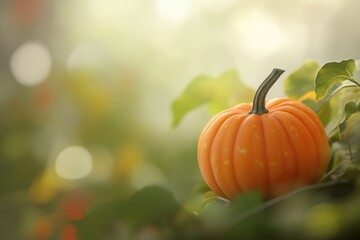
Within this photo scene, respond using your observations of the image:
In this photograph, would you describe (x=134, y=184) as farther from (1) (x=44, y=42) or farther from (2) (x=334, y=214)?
(1) (x=44, y=42)

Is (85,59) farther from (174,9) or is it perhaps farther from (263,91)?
(174,9)

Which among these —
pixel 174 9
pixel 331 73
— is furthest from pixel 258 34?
pixel 331 73

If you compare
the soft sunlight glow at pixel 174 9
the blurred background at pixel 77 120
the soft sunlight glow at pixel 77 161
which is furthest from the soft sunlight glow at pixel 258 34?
the soft sunlight glow at pixel 77 161

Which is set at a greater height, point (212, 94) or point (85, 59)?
point (85, 59)

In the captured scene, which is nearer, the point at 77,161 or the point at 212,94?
the point at 77,161

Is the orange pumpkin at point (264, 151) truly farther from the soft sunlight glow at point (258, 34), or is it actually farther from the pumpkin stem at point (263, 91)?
the soft sunlight glow at point (258, 34)
